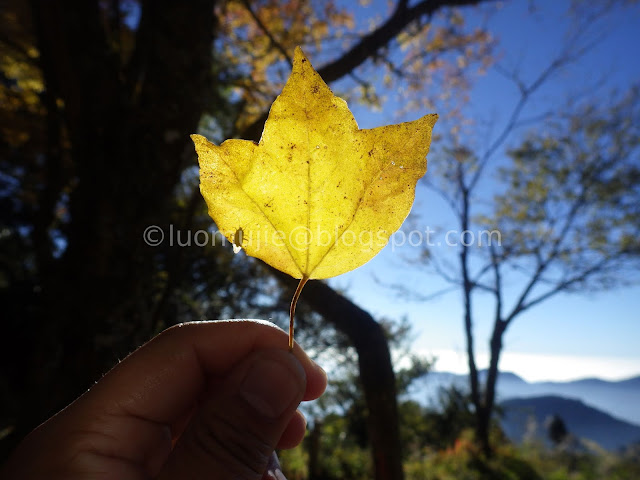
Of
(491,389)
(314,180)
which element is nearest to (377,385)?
(314,180)

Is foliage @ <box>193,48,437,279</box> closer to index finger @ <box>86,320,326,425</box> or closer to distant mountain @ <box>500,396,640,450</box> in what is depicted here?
index finger @ <box>86,320,326,425</box>

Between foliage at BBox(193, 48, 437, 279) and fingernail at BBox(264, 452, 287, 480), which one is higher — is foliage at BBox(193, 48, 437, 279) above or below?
above

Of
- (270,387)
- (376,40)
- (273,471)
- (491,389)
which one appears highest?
(376,40)

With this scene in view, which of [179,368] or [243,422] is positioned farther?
[179,368]

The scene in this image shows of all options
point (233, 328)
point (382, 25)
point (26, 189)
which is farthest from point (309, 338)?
point (233, 328)

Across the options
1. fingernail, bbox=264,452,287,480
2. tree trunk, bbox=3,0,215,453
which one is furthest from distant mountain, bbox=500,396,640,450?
fingernail, bbox=264,452,287,480

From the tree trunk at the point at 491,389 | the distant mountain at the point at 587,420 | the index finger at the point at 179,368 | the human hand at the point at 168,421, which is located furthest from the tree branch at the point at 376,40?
the distant mountain at the point at 587,420

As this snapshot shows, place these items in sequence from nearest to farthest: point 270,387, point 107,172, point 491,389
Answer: point 270,387
point 107,172
point 491,389

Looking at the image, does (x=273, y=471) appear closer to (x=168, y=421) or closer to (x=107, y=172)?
(x=168, y=421)

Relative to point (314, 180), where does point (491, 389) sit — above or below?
below
